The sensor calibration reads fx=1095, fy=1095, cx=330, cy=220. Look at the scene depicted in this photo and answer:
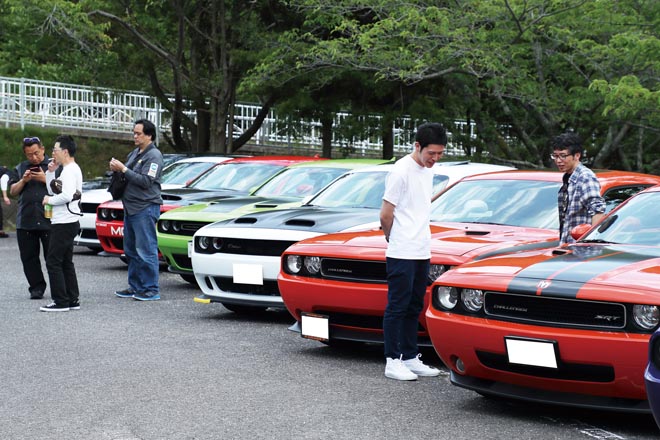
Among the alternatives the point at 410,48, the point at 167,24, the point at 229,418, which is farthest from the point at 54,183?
the point at 167,24

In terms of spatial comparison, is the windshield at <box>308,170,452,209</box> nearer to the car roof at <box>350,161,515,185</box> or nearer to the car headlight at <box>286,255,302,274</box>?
the car roof at <box>350,161,515,185</box>

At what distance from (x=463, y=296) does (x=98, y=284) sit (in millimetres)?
7059

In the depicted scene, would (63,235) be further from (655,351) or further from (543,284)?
(655,351)

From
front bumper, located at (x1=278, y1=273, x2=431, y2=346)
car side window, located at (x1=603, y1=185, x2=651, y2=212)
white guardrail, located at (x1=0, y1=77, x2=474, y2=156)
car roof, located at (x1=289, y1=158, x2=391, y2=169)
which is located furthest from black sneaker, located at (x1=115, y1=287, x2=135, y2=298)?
white guardrail, located at (x1=0, y1=77, x2=474, y2=156)

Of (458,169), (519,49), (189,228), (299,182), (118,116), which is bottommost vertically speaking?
(189,228)

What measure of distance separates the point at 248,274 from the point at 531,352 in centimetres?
396

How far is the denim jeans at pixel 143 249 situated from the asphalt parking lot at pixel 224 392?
4.02ft

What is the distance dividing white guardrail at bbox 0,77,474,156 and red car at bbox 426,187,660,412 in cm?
1750

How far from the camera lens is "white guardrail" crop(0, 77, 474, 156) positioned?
1006 inches

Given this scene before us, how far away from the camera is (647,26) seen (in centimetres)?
1770

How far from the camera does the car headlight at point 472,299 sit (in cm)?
604

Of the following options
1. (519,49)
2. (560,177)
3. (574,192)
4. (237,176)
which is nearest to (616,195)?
(560,177)

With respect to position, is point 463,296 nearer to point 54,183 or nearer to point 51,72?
point 54,183

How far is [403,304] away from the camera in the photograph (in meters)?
6.91
